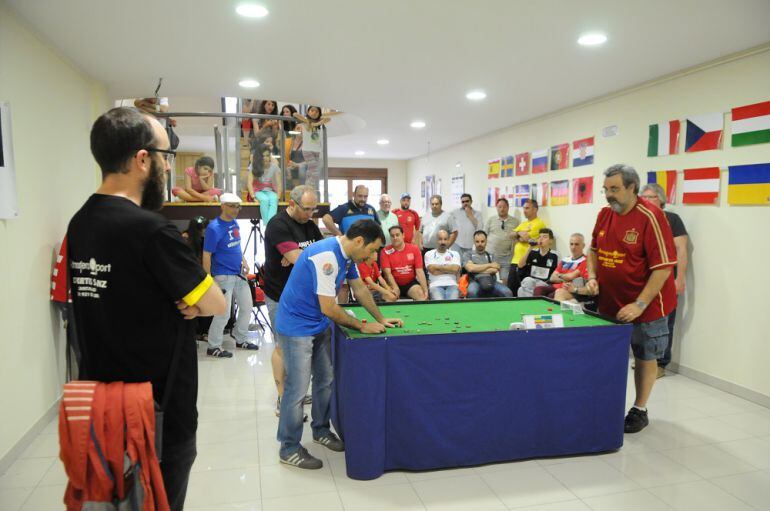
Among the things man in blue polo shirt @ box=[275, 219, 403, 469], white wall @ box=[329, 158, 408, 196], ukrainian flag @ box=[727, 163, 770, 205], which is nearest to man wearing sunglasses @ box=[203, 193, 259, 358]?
man in blue polo shirt @ box=[275, 219, 403, 469]

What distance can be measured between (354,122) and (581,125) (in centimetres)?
321

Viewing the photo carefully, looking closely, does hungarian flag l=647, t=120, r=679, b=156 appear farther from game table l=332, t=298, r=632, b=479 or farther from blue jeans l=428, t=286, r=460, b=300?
game table l=332, t=298, r=632, b=479

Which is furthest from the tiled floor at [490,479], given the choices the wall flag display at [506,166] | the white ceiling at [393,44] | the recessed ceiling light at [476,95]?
the wall flag display at [506,166]

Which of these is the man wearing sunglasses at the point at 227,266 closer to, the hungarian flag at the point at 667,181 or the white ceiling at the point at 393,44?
the white ceiling at the point at 393,44

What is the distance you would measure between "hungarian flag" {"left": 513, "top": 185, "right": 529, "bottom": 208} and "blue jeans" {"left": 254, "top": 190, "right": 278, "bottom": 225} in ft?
10.7

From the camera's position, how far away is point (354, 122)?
24.8ft

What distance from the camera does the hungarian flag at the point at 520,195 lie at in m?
6.95

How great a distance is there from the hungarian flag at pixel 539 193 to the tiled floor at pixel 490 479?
3.51 meters

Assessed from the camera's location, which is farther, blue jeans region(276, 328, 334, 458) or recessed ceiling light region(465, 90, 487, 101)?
recessed ceiling light region(465, 90, 487, 101)

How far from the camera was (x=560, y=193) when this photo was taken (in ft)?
20.3

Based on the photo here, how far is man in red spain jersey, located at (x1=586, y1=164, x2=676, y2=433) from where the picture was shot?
3.07 m

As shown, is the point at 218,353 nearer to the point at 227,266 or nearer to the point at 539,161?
the point at 227,266

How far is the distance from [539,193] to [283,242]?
4.30 meters

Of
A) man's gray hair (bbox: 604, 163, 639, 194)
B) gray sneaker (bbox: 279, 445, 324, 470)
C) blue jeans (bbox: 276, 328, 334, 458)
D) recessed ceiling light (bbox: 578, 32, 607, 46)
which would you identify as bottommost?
gray sneaker (bbox: 279, 445, 324, 470)
